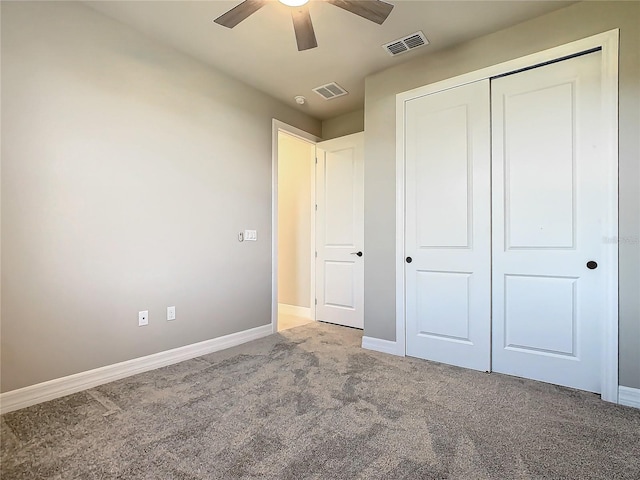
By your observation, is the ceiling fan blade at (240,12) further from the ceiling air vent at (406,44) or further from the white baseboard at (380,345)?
the white baseboard at (380,345)

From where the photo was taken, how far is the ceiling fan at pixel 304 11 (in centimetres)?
179

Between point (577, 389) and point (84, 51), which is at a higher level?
point (84, 51)

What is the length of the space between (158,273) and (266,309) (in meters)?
1.30

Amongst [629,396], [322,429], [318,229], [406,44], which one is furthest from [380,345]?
[406,44]

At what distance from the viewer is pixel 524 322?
2432mm

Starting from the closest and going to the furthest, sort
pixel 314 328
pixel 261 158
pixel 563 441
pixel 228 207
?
pixel 563 441 < pixel 228 207 < pixel 261 158 < pixel 314 328

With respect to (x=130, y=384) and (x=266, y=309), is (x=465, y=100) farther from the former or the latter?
(x=130, y=384)

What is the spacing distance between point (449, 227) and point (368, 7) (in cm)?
172

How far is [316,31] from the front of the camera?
2.54 metres

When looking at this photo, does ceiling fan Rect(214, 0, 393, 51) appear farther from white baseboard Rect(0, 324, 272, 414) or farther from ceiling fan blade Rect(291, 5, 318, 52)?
white baseboard Rect(0, 324, 272, 414)

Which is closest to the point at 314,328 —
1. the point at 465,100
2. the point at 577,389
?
the point at 577,389

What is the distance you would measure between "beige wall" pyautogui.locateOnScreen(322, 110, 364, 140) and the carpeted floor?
2944mm

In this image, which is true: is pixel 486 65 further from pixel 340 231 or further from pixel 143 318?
pixel 143 318

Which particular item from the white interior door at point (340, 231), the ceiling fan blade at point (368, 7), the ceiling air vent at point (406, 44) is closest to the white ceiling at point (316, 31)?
the ceiling air vent at point (406, 44)
